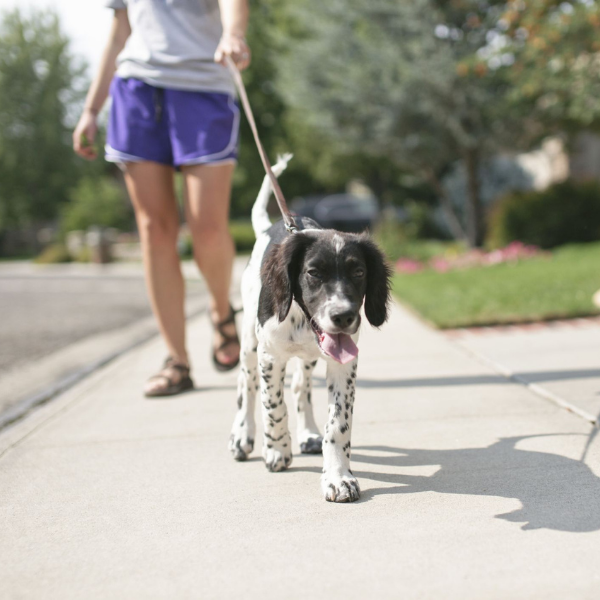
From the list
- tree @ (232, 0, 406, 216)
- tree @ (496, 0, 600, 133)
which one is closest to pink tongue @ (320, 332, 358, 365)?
tree @ (496, 0, 600, 133)

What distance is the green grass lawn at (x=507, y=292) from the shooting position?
6.68 meters

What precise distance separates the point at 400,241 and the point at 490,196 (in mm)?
7956

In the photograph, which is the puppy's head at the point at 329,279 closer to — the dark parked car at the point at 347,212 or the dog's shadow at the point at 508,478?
the dog's shadow at the point at 508,478

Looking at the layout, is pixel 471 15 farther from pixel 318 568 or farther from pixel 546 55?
pixel 318 568

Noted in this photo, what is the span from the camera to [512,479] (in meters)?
2.77

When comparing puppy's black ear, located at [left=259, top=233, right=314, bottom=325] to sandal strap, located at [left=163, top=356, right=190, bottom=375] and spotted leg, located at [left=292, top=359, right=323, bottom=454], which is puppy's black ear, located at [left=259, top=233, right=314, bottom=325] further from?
sandal strap, located at [left=163, top=356, right=190, bottom=375]

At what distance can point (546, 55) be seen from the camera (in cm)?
1192

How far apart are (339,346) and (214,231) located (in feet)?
6.55

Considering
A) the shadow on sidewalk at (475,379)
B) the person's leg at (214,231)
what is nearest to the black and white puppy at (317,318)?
the person's leg at (214,231)

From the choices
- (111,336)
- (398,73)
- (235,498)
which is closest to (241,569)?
(235,498)

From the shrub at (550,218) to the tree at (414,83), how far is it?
1.67 metres

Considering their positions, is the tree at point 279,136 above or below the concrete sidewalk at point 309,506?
above

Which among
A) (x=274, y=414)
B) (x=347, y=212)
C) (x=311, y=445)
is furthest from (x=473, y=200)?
(x=274, y=414)

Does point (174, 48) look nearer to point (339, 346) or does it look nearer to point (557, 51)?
point (339, 346)
